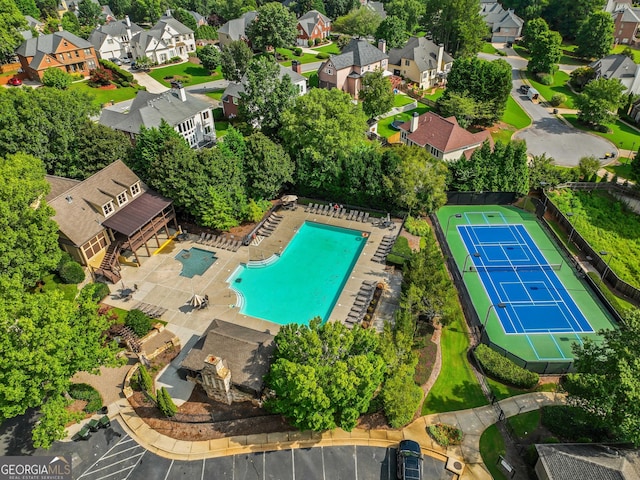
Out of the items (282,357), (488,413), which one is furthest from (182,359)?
(488,413)

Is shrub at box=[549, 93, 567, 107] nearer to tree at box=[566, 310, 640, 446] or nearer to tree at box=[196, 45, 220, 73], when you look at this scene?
tree at box=[196, 45, 220, 73]

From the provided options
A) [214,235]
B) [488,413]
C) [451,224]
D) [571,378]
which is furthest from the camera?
[451,224]

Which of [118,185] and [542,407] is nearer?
[542,407]

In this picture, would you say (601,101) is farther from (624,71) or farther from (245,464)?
(245,464)

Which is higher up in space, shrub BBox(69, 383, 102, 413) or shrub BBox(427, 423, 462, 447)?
shrub BBox(427, 423, 462, 447)

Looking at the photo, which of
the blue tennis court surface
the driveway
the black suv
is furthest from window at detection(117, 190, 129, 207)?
the driveway

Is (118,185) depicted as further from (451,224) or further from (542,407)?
(542,407)

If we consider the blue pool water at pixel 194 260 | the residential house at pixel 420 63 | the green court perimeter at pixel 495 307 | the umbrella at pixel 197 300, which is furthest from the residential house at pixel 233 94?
the umbrella at pixel 197 300

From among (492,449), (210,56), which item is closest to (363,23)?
(210,56)
